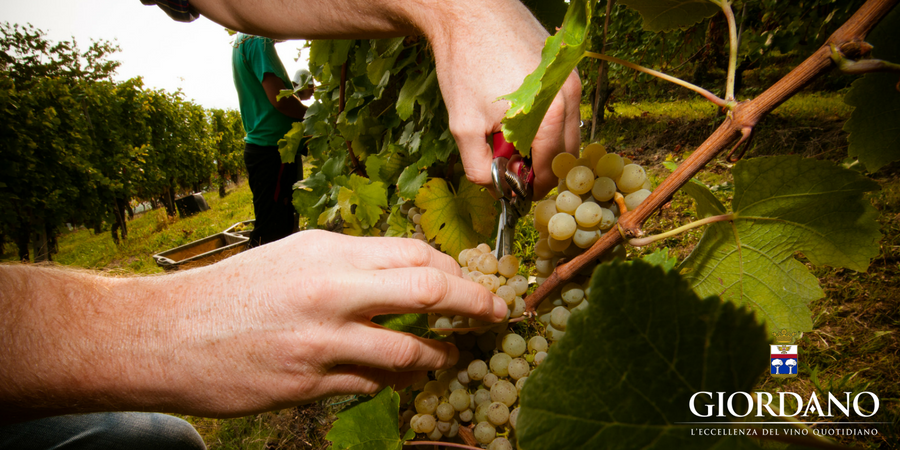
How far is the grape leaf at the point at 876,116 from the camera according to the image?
74cm

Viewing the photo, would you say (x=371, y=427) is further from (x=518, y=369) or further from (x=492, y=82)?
(x=492, y=82)

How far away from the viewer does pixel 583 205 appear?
81 cm

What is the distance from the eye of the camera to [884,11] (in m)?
0.50

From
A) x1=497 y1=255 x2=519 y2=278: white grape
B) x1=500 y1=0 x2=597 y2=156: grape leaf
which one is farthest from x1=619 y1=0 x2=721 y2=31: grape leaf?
x1=497 y1=255 x2=519 y2=278: white grape

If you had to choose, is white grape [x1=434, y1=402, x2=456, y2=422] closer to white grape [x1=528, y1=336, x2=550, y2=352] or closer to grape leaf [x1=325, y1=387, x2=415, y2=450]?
grape leaf [x1=325, y1=387, x2=415, y2=450]

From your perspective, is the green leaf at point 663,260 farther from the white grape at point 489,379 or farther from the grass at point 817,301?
the grass at point 817,301

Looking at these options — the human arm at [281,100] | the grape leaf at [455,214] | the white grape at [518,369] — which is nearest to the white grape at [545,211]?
the white grape at [518,369]

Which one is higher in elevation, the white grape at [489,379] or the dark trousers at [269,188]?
the dark trousers at [269,188]

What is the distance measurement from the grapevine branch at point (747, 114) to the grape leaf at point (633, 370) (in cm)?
32

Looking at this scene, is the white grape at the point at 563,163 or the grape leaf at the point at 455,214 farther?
the grape leaf at the point at 455,214

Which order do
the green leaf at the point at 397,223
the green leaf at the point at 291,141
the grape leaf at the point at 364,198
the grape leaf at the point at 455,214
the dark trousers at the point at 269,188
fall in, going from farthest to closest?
the dark trousers at the point at 269,188 → the green leaf at the point at 291,141 → the green leaf at the point at 397,223 → the grape leaf at the point at 364,198 → the grape leaf at the point at 455,214

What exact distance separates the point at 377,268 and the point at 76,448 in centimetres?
160

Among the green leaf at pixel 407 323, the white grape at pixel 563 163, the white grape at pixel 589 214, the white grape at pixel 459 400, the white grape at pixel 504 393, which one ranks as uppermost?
the white grape at pixel 563 163

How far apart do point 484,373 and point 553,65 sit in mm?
725
